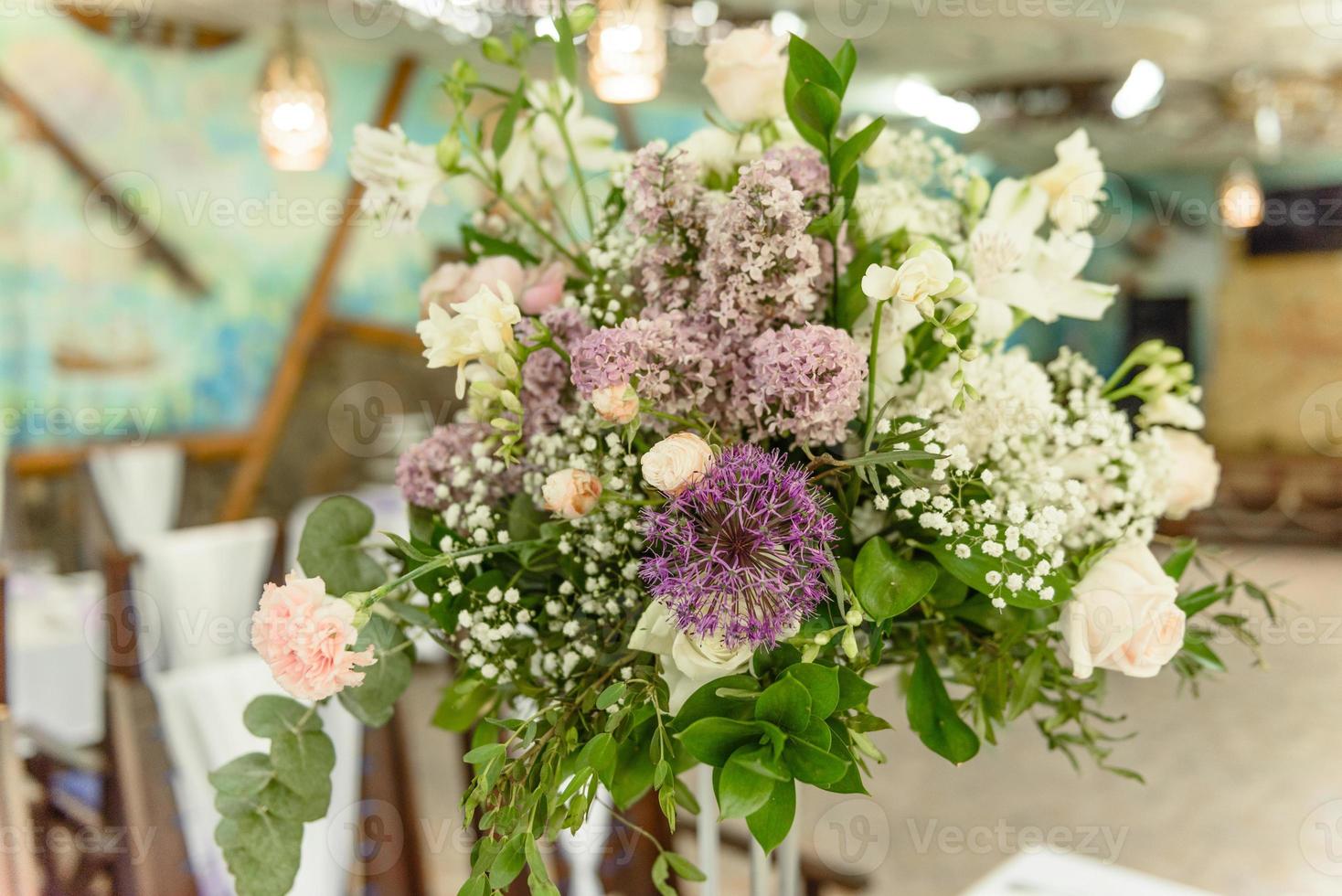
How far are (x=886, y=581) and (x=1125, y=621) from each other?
0.17 metres

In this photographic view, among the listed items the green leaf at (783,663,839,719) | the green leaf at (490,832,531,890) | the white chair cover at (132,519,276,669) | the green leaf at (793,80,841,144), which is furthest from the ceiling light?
the green leaf at (490,832,531,890)

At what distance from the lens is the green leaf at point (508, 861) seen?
0.62 meters

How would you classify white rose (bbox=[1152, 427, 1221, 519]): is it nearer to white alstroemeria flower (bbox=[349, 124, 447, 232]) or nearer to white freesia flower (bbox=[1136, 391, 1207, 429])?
white freesia flower (bbox=[1136, 391, 1207, 429])

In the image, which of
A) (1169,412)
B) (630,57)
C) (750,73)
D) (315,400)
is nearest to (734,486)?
(750,73)

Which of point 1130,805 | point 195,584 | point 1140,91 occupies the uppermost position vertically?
point 1140,91

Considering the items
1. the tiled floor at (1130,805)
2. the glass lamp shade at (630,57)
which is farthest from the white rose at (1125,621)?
the glass lamp shade at (630,57)

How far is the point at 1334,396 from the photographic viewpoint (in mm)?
8523

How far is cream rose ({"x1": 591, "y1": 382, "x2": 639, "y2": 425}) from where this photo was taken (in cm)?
67

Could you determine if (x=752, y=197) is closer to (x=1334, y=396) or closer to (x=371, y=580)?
(x=371, y=580)

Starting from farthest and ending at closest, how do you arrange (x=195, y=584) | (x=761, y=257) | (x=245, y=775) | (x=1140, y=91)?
(x=1140, y=91), (x=195, y=584), (x=245, y=775), (x=761, y=257)

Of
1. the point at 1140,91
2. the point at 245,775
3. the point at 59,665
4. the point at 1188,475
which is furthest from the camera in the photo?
the point at 1140,91

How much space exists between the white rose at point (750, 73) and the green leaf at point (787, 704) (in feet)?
1.54

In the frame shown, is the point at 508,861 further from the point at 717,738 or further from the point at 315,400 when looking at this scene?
the point at 315,400

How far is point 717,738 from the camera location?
0.62 metres
